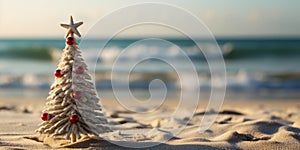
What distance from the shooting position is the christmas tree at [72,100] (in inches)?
168

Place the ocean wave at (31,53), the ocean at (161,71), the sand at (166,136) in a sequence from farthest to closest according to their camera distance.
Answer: the ocean wave at (31,53) → the ocean at (161,71) → the sand at (166,136)

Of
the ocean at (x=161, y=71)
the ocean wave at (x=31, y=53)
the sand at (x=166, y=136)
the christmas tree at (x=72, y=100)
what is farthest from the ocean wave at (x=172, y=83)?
the ocean wave at (x=31, y=53)

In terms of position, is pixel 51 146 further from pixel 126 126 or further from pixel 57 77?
pixel 126 126

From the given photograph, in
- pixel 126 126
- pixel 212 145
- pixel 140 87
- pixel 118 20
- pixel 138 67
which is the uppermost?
pixel 138 67

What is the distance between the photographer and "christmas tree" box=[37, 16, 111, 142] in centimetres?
427

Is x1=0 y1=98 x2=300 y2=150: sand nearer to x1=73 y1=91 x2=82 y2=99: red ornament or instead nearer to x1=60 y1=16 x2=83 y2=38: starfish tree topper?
x1=73 y1=91 x2=82 y2=99: red ornament

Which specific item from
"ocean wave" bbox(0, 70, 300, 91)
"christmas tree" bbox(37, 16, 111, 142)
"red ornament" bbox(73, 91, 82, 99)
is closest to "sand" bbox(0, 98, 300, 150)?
"christmas tree" bbox(37, 16, 111, 142)

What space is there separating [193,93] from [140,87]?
2.19 meters

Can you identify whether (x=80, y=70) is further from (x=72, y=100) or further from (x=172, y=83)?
(x=172, y=83)

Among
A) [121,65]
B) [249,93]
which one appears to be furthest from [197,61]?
[249,93]

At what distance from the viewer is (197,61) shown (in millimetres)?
24453

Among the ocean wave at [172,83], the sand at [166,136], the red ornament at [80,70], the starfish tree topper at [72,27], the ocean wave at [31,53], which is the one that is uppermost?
the ocean wave at [31,53]

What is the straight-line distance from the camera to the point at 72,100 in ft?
14.0

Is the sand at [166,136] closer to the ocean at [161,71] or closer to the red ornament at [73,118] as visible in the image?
the red ornament at [73,118]
